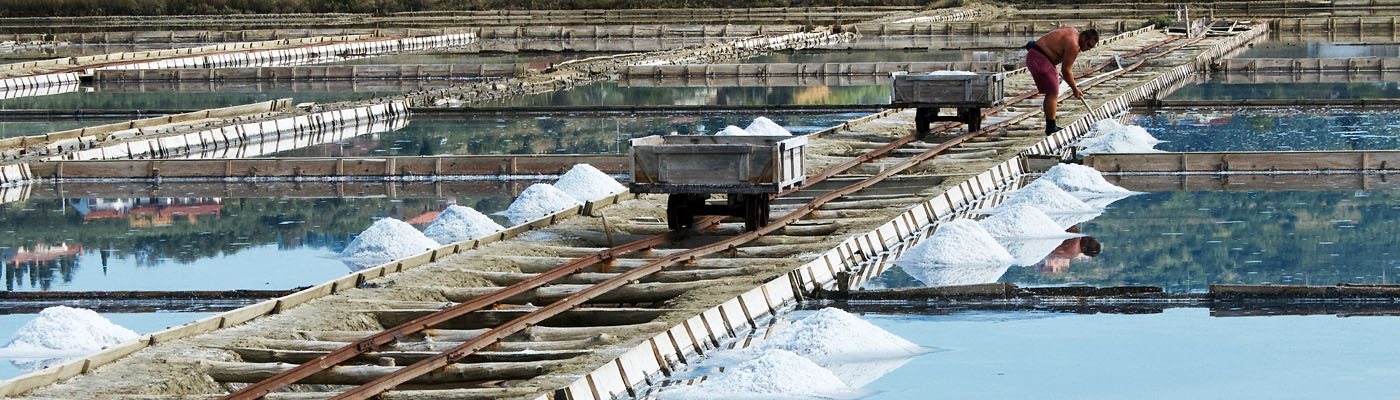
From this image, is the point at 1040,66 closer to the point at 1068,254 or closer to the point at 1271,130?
the point at 1068,254

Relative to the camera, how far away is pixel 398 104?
1164 inches

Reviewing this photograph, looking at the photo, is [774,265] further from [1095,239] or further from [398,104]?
[398,104]

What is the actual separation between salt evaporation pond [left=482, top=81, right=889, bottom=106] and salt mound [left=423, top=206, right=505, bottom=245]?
16.2 m

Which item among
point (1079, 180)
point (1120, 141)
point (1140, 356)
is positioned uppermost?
point (1120, 141)

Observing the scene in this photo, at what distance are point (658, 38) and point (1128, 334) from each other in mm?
47933

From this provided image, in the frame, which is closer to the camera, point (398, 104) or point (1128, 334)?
point (1128, 334)

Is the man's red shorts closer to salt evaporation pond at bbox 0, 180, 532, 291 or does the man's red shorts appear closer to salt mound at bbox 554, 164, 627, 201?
salt mound at bbox 554, 164, 627, 201

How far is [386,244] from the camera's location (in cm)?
1355

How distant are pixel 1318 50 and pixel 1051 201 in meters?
32.8

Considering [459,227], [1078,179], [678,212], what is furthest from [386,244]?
[1078,179]

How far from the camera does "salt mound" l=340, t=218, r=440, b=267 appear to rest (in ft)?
43.7

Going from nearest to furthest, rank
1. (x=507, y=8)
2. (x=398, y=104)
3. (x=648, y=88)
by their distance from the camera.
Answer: (x=398, y=104), (x=648, y=88), (x=507, y=8)

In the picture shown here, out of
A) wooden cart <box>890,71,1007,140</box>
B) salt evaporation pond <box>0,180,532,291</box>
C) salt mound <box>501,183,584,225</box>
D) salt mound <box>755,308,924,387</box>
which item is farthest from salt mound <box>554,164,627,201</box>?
salt mound <box>755,308,924,387</box>

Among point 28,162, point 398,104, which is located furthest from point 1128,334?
point 398,104
